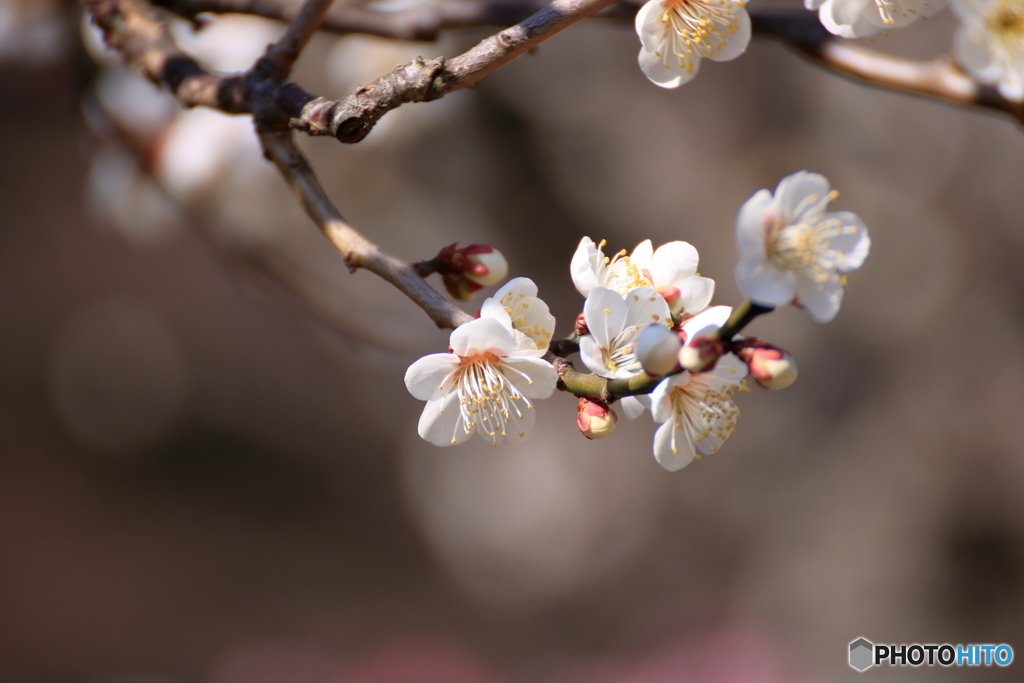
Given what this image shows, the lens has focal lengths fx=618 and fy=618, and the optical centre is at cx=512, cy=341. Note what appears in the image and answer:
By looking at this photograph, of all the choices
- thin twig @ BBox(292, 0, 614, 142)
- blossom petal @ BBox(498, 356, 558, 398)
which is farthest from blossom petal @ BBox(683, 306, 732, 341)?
thin twig @ BBox(292, 0, 614, 142)

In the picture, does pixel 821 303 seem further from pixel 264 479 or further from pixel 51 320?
pixel 51 320

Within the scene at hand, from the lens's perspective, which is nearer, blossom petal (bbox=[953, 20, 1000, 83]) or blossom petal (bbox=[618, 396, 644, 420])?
blossom petal (bbox=[618, 396, 644, 420])

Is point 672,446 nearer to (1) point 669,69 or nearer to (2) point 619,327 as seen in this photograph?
(2) point 619,327

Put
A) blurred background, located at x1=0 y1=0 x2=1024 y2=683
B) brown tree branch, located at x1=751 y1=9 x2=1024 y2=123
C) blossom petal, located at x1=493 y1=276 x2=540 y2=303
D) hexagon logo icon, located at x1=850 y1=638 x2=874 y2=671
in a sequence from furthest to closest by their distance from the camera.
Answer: blurred background, located at x1=0 y1=0 x2=1024 y2=683 → hexagon logo icon, located at x1=850 y1=638 x2=874 y2=671 → brown tree branch, located at x1=751 y1=9 x2=1024 y2=123 → blossom petal, located at x1=493 y1=276 x2=540 y2=303

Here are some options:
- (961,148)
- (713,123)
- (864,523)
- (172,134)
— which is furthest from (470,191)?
(864,523)

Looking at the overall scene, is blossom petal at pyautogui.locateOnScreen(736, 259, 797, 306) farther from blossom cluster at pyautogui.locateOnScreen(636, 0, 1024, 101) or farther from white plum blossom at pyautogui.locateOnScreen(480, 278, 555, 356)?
blossom cluster at pyautogui.locateOnScreen(636, 0, 1024, 101)

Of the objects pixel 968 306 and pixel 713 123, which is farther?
pixel 713 123

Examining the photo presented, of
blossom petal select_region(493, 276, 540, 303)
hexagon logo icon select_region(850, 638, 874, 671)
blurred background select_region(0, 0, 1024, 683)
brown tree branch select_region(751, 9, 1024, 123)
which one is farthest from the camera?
blurred background select_region(0, 0, 1024, 683)
